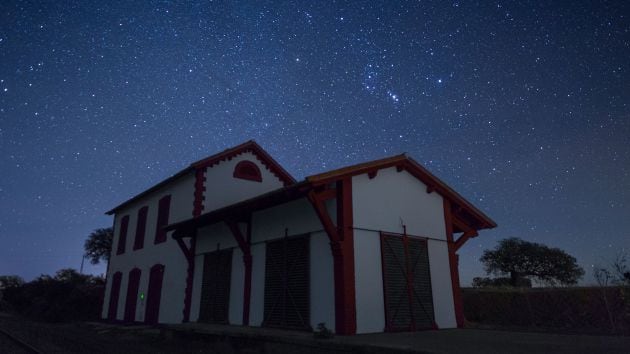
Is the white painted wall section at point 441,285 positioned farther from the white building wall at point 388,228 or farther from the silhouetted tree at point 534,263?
the silhouetted tree at point 534,263

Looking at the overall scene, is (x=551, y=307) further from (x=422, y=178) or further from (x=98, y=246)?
(x=98, y=246)

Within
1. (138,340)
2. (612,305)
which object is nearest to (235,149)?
(138,340)

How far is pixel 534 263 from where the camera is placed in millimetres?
43469

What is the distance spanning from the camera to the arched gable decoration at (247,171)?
17180mm

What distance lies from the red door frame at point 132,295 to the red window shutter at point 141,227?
3.94ft

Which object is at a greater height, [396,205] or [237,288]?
[396,205]

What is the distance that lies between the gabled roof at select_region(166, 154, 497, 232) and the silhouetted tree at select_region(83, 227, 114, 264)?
1529 inches

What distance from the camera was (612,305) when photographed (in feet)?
49.3

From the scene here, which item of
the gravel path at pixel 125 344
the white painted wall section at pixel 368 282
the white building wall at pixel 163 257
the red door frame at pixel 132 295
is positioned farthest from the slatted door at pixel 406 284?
the red door frame at pixel 132 295

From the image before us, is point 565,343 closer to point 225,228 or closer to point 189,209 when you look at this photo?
point 225,228

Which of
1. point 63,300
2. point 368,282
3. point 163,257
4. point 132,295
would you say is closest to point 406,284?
point 368,282

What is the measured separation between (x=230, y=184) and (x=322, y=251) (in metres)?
7.78

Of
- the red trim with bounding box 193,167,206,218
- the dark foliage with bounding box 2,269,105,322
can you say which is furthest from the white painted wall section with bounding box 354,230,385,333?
the dark foliage with bounding box 2,269,105,322

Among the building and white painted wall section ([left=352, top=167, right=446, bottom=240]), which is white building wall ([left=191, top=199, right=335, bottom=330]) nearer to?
the building
